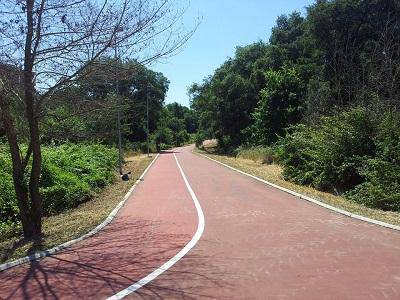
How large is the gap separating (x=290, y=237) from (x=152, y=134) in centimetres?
8492

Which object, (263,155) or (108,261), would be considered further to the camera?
(263,155)

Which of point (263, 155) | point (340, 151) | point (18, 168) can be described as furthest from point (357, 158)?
point (263, 155)

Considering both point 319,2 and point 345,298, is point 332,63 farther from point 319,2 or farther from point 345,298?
point 345,298

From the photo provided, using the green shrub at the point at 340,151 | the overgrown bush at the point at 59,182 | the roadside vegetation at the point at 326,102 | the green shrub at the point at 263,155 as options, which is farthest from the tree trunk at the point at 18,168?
the green shrub at the point at 263,155

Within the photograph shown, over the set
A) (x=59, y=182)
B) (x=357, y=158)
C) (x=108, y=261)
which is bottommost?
(x=108, y=261)

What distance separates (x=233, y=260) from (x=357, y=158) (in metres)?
12.3

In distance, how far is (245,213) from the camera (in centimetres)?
1375

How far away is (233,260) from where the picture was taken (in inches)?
332

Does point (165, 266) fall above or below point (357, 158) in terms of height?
below

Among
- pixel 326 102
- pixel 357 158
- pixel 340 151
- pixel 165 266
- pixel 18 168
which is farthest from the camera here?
pixel 326 102

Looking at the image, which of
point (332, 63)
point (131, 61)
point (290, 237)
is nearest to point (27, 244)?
point (131, 61)

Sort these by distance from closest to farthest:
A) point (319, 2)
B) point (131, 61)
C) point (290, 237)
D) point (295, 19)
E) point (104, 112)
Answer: point (290, 237) < point (131, 61) < point (104, 112) < point (319, 2) < point (295, 19)

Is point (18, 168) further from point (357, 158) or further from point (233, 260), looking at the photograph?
point (357, 158)

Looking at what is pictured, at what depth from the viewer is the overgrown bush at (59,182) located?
16.4 m
